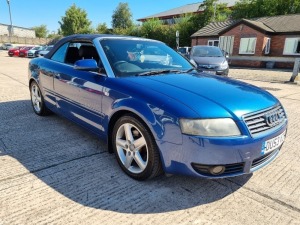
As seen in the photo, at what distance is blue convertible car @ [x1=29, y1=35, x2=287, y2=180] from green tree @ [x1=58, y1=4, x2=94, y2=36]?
2273 inches

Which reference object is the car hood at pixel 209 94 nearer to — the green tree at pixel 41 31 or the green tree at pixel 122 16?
the green tree at pixel 122 16

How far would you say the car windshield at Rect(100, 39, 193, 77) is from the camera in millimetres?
3023

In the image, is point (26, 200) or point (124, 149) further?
point (124, 149)

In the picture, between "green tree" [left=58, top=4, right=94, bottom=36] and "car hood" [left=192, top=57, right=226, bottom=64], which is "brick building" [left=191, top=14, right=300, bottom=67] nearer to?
"car hood" [left=192, top=57, right=226, bottom=64]

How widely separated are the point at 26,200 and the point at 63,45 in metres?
2.67

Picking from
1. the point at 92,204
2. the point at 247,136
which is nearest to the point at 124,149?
the point at 92,204

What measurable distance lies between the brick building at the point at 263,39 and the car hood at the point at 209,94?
18838 mm

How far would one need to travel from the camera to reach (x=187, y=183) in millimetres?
2693

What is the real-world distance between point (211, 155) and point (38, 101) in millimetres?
3765

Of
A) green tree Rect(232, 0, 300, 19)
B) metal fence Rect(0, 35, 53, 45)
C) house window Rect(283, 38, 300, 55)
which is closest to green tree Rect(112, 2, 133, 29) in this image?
metal fence Rect(0, 35, 53, 45)

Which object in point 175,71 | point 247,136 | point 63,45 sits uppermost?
point 63,45

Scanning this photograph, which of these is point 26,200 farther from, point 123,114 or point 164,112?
point 164,112

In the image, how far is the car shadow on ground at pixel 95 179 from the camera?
2.37 metres

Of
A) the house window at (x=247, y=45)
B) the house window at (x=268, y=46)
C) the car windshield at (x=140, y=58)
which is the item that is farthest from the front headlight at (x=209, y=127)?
the house window at (x=268, y=46)
